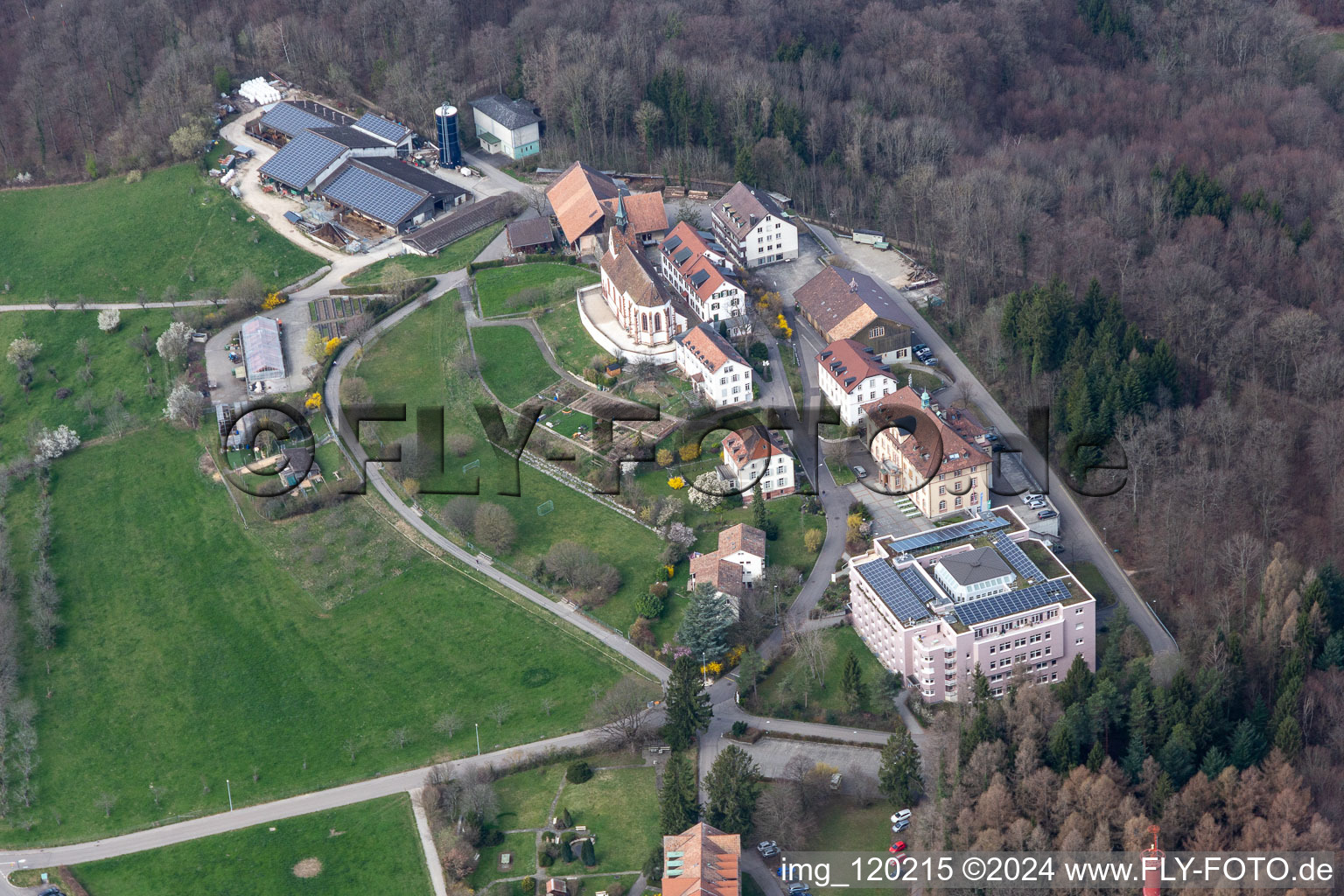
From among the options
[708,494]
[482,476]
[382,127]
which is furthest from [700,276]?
[382,127]

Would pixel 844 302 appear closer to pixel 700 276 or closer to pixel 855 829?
pixel 700 276

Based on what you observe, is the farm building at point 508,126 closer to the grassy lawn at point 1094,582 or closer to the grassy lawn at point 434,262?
the grassy lawn at point 434,262

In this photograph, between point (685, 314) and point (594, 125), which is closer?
point (685, 314)

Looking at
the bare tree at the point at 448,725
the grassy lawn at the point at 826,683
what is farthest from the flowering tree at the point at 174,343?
the grassy lawn at the point at 826,683

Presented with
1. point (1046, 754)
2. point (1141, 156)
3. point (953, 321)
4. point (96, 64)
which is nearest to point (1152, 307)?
point (953, 321)

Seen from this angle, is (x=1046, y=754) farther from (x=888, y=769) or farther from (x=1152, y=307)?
(x=1152, y=307)
